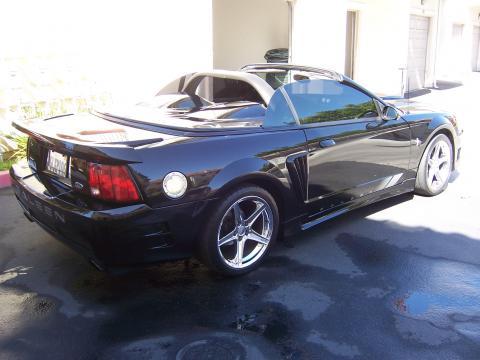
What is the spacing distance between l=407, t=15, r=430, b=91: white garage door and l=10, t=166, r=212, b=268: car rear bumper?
14845mm

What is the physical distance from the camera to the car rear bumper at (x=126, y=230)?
120 inches

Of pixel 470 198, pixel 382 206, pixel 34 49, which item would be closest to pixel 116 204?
pixel 382 206

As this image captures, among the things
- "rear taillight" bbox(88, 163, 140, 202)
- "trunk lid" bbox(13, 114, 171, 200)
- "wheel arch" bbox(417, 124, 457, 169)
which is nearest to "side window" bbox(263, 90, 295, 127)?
"trunk lid" bbox(13, 114, 171, 200)

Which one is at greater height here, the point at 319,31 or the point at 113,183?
the point at 319,31

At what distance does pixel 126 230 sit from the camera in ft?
10.1

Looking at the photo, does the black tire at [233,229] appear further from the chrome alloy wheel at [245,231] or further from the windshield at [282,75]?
the windshield at [282,75]

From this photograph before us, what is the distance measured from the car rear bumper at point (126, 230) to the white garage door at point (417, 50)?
14845 millimetres

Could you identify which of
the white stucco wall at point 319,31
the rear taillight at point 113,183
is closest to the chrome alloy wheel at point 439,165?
the rear taillight at point 113,183

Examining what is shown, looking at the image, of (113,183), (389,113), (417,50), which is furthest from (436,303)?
(417,50)

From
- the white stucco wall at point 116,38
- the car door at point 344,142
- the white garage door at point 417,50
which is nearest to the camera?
the car door at point 344,142

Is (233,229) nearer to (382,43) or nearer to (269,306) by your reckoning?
(269,306)

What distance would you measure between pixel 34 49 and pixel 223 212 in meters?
5.04

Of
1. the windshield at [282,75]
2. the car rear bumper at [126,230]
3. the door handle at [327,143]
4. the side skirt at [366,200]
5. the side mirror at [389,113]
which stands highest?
the windshield at [282,75]

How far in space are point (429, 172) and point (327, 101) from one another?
71.1 inches
